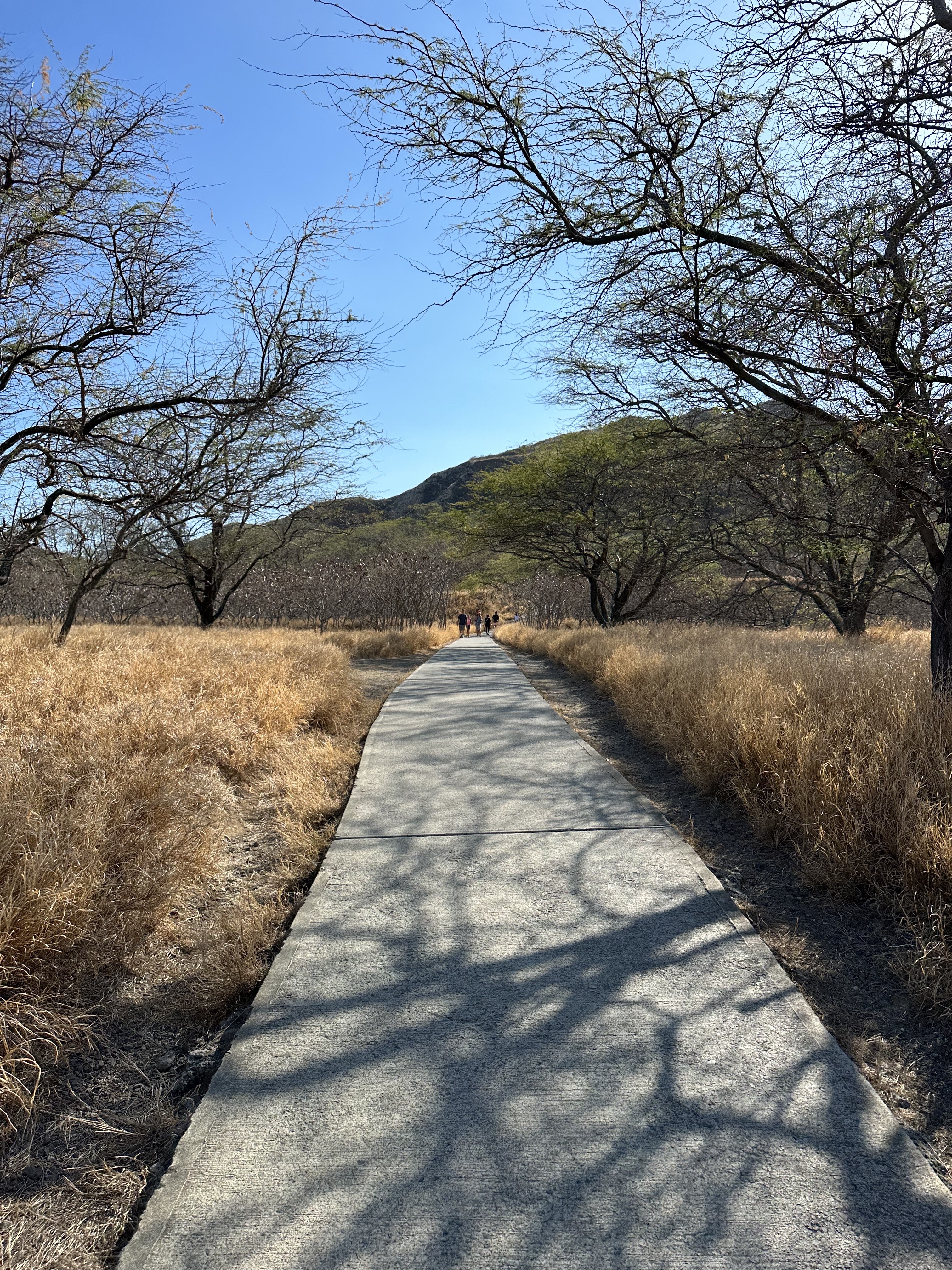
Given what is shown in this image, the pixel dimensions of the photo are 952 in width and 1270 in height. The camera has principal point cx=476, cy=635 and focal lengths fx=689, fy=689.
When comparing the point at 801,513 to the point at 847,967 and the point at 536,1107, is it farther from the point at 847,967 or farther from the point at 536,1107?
the point at 536,1107

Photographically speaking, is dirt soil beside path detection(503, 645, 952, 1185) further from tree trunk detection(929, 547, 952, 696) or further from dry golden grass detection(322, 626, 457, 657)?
dry golden grass detection(322, 626, 457, 657)

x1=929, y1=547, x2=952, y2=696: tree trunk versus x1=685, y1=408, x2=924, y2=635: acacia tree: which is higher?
x1=685, y1=408, x2=924, y2=635: acacia tree

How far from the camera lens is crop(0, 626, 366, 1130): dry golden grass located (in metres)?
2.54

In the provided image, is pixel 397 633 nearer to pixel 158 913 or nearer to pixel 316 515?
pixel 316 515

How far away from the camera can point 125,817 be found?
355 centimetres

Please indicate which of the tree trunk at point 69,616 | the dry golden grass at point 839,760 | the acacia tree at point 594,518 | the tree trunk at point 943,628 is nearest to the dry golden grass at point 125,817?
the tree trunk at point 69,616

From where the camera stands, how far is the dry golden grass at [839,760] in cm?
314

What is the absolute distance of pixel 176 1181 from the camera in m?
1.80

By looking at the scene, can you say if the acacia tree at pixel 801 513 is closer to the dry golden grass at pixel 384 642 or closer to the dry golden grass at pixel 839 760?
the dry golden grass at pixel 839 760

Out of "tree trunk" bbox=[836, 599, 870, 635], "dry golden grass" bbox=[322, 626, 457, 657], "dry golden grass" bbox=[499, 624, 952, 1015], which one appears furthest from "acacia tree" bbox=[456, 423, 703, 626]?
"dry golden grass" bbox=[499, 624, 952, 1015]

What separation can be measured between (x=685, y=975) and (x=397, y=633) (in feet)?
80.9

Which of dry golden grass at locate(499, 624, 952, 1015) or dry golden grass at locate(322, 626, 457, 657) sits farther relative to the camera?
dry golden grass at locate(322, 626, 457, 657)

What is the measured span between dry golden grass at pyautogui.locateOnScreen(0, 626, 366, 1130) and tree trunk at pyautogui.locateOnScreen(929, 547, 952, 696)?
4.80m

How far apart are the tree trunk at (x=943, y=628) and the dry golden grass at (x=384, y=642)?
16.0m
